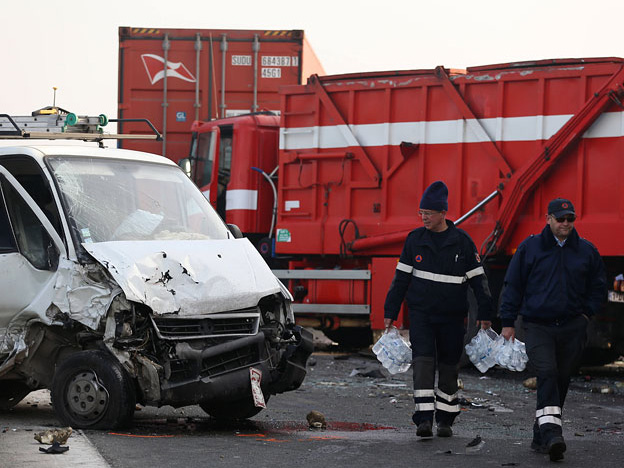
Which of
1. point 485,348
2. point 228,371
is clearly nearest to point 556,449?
point 485,348

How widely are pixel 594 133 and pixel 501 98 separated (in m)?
1.13

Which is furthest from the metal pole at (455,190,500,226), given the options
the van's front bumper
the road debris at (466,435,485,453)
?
the road debris at (466,435,485,453)

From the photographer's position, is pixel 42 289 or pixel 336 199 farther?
pixel 336 199

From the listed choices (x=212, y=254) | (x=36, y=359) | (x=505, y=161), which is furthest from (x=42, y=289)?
(x=505, y=161)

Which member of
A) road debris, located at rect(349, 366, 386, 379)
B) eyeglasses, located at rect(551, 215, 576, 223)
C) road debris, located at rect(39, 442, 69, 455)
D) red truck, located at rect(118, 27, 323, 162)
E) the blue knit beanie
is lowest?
road debris, located at rect(349, 366, 386, 379)

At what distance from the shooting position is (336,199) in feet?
44.2

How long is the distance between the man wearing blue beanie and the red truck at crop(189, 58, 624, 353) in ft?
13.5

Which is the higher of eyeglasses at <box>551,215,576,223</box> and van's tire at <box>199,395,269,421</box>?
eyeglasses at <box>551,215,576,223</box>

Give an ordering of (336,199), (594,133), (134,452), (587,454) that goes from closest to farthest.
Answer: (134,452) → (587,454) → (594,133) → (336,199)

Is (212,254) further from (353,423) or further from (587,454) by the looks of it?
(587,454)

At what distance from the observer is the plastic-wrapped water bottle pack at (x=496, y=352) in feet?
25.8

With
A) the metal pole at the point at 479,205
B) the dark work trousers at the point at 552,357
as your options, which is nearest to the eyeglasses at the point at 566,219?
the dark work trousers at the point at 552,357

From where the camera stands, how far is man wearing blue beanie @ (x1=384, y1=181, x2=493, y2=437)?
7781mm

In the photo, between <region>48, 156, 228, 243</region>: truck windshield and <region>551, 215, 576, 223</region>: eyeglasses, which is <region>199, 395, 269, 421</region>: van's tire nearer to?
<region>48, 156, 228, 243</region>: truck windshield
